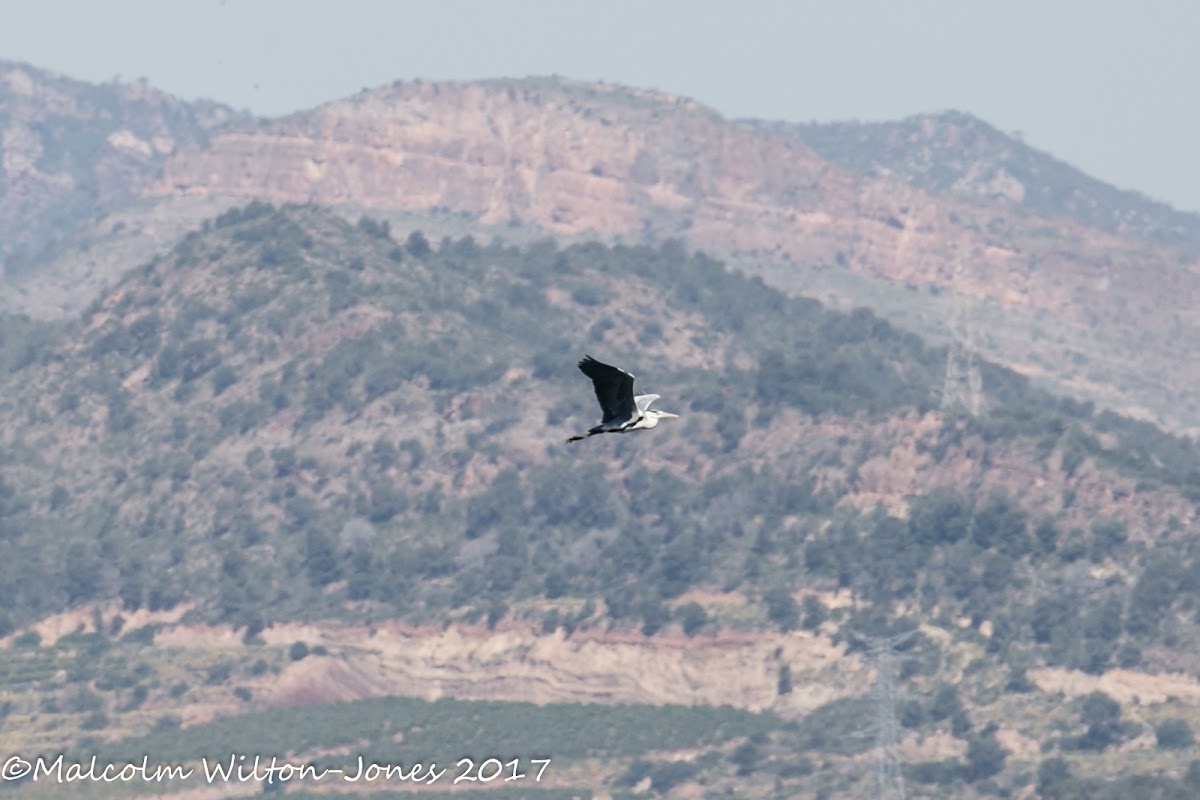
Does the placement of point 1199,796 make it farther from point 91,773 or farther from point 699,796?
point 91,773

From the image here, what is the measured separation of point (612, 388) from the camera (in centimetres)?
6356

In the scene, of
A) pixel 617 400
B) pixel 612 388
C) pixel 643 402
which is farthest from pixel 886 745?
pixel 612 388

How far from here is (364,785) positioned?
192 m

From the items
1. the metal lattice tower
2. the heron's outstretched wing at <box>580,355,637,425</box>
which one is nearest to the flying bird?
the heron's outstretched wing at <box>580,355,637,425</box>

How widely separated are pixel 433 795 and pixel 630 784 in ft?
46.0

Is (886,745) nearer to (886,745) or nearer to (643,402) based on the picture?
(886,745)

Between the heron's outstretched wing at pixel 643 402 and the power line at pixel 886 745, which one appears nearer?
the heron's outstretched wing at pixel 643 402

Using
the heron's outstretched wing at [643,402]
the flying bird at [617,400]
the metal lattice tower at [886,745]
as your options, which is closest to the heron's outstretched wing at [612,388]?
the flying bird at [617,400]

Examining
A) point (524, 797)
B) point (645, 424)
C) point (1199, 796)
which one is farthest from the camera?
point (524, 797)

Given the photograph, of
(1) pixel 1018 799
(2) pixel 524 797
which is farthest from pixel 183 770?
(1) pixel 1018 799

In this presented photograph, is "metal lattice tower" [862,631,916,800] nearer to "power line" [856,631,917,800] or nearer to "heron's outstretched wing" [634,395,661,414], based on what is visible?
"power line" [856,631,917,800]

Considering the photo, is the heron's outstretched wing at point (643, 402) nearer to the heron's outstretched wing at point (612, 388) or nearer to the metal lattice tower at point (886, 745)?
the heron's outstretched wing at point (612, 388)

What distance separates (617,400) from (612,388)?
0.69 metres

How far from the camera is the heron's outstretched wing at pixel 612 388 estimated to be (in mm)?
62375
